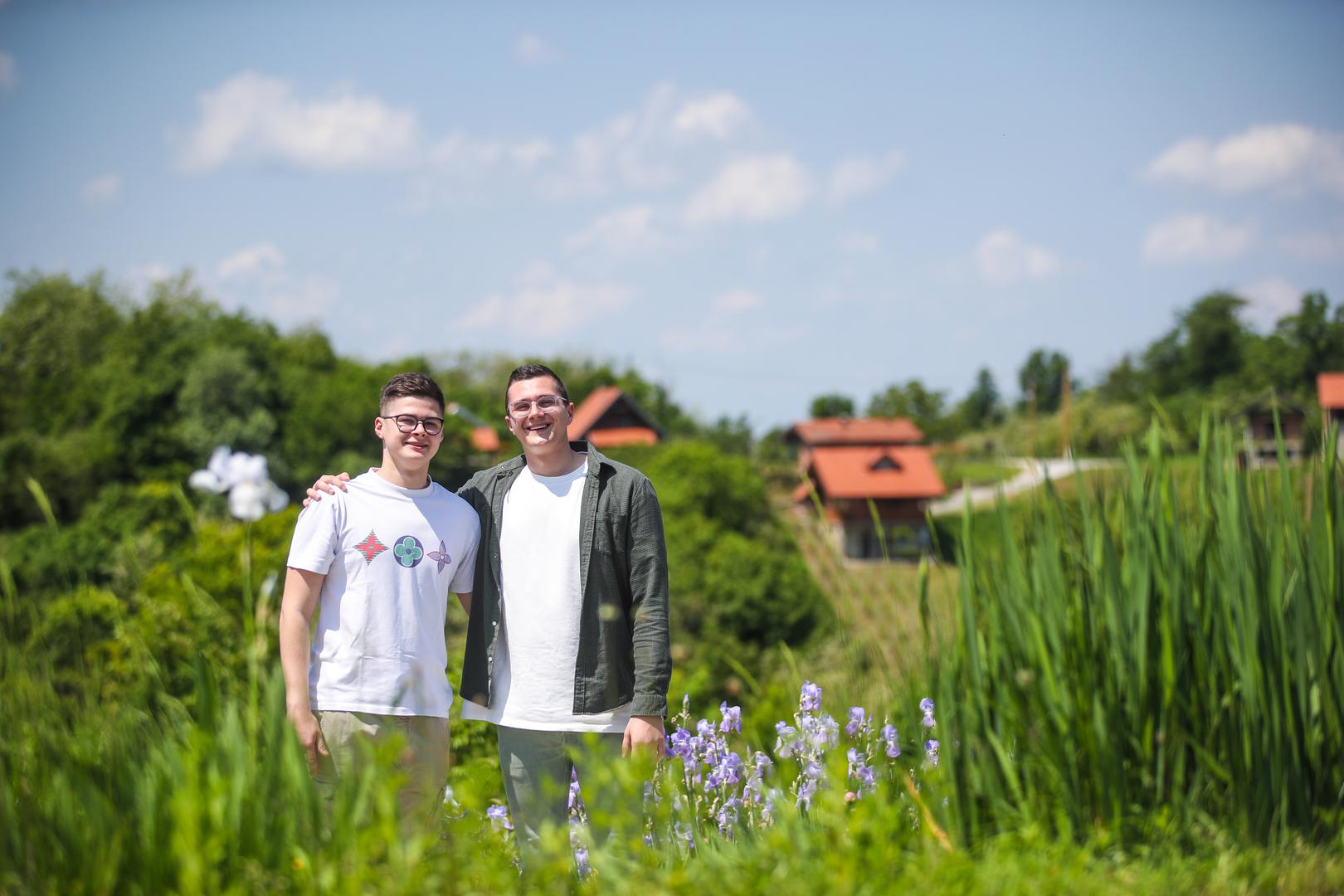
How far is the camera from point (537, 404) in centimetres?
317

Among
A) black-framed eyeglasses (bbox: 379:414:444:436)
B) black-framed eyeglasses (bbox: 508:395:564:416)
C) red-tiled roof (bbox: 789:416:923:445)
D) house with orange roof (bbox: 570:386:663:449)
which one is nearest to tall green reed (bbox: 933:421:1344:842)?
black-framed eyeglasses (bbox: 508:395:564:416)

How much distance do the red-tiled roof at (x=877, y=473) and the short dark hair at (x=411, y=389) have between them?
47853 mm

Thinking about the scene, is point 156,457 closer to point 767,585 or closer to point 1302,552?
point 767,585

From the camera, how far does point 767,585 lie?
3794cm

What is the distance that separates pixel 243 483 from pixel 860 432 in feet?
200

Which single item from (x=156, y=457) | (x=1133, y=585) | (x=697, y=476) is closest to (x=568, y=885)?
(x=1133, y=585)

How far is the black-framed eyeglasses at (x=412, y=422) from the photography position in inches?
121

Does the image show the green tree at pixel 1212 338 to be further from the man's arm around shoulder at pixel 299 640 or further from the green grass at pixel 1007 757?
the man's arm around shoulder at pixel 299 640

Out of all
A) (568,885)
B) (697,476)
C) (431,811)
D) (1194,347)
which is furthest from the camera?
(1194,347)

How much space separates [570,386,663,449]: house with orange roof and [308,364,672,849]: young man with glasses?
163 ft

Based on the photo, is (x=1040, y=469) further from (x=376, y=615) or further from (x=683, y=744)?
(x=376, y=615)

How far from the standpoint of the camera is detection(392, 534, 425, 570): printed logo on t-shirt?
3.00 metres

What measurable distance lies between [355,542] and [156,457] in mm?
47796

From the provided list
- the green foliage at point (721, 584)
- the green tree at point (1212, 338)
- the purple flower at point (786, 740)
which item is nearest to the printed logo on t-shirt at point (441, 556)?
the purple flower at point (786, 740)
